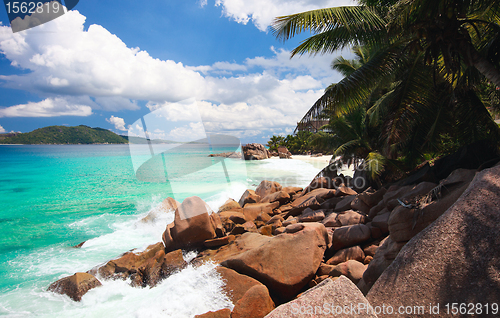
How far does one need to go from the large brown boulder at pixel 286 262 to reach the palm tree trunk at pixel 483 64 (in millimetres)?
5105

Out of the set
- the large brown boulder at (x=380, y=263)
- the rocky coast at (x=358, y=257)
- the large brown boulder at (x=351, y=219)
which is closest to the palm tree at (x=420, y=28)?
the rocky coast at (x=358, y=257)

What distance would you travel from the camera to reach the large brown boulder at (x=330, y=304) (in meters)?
1.88

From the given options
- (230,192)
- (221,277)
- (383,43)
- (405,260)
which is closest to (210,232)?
(221,277)

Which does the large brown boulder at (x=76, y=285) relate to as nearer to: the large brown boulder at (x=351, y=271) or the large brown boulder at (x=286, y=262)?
the large brown boulder at (x=286, y=262)

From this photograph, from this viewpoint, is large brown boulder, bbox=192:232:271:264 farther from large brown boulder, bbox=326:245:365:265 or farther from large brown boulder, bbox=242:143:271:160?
large brown boulder, bbox=242:143:271:160

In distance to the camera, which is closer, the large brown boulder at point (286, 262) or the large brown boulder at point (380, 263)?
the large brown boulder at point (380, 263)

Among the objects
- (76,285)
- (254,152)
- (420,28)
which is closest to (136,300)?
(76,285)

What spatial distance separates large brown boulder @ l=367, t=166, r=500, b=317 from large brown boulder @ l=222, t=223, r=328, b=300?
1696 mm

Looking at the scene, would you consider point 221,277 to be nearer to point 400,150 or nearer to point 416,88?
point 416,88

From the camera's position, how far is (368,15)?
6.95m

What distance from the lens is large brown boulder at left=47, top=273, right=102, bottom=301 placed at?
5.21 m

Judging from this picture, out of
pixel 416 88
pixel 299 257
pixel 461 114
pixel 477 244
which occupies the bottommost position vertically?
pixel 299 257

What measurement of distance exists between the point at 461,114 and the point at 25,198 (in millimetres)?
26285

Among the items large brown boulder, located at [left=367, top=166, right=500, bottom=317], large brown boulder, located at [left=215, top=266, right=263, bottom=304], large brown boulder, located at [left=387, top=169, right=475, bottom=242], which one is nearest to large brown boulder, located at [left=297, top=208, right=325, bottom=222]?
large brown boulder, located at [left=215, top=266, right=263, bottom=304]
